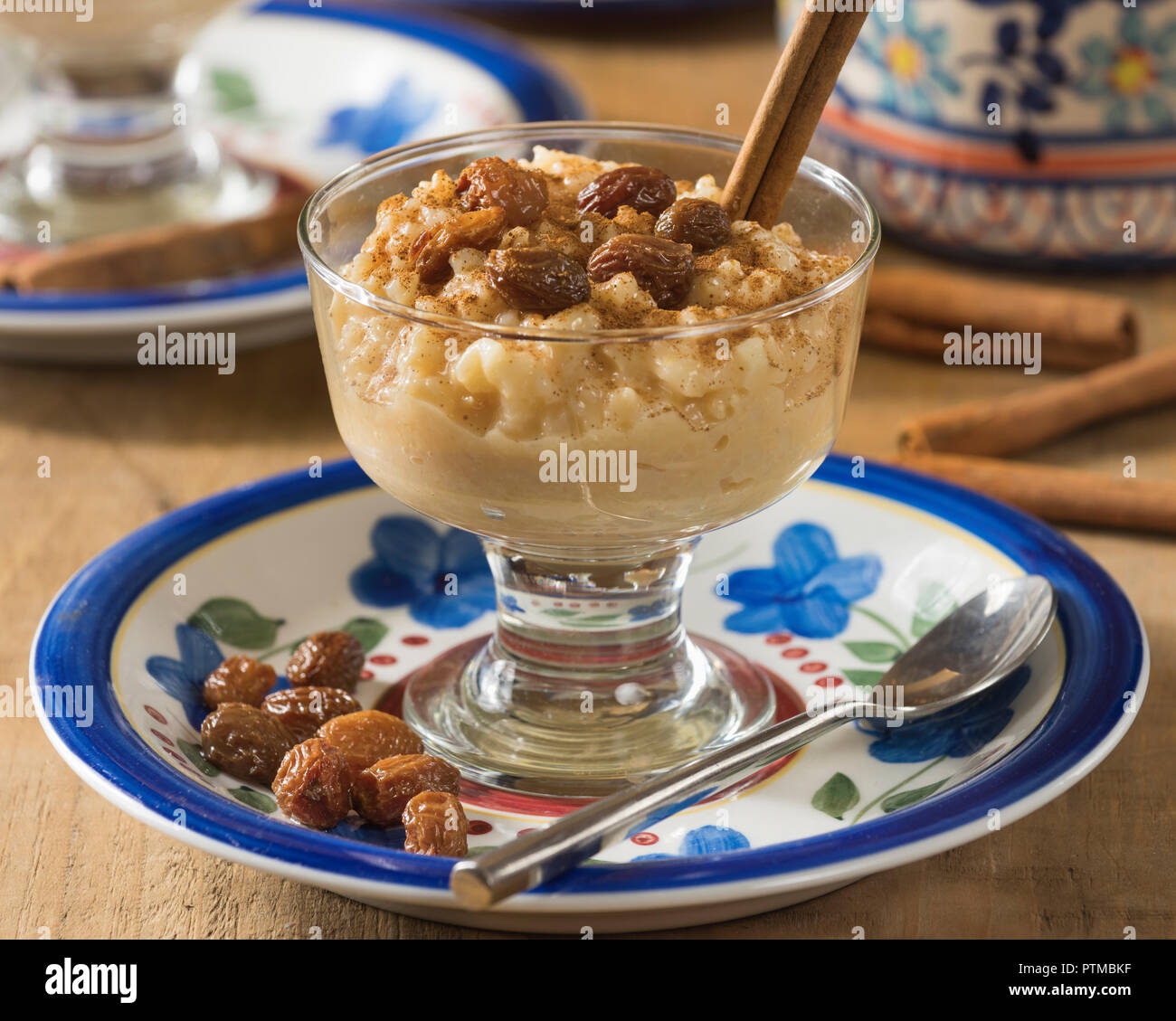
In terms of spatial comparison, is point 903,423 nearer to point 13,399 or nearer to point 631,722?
point 631,722

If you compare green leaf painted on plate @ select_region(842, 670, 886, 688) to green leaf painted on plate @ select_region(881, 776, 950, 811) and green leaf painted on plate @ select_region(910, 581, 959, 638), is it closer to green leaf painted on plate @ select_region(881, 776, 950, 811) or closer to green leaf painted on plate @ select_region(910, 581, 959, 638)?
green leaf painted on plate @ select_region(910, 581, 959, 638)

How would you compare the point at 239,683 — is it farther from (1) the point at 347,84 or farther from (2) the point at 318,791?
(1) the point at 347,84

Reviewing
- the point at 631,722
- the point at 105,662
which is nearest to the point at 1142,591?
the point at 631,722

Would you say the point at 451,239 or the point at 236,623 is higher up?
the point at 451,239

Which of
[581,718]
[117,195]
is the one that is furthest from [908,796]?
[117,195]

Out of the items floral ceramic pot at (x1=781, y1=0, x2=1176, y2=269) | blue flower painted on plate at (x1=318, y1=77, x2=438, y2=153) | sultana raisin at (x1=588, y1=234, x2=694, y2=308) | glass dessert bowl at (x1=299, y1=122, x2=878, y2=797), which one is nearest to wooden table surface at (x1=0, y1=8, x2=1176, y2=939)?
floral ceramic pot at (x1=781, y1=0, x2=1176, y2=269)
